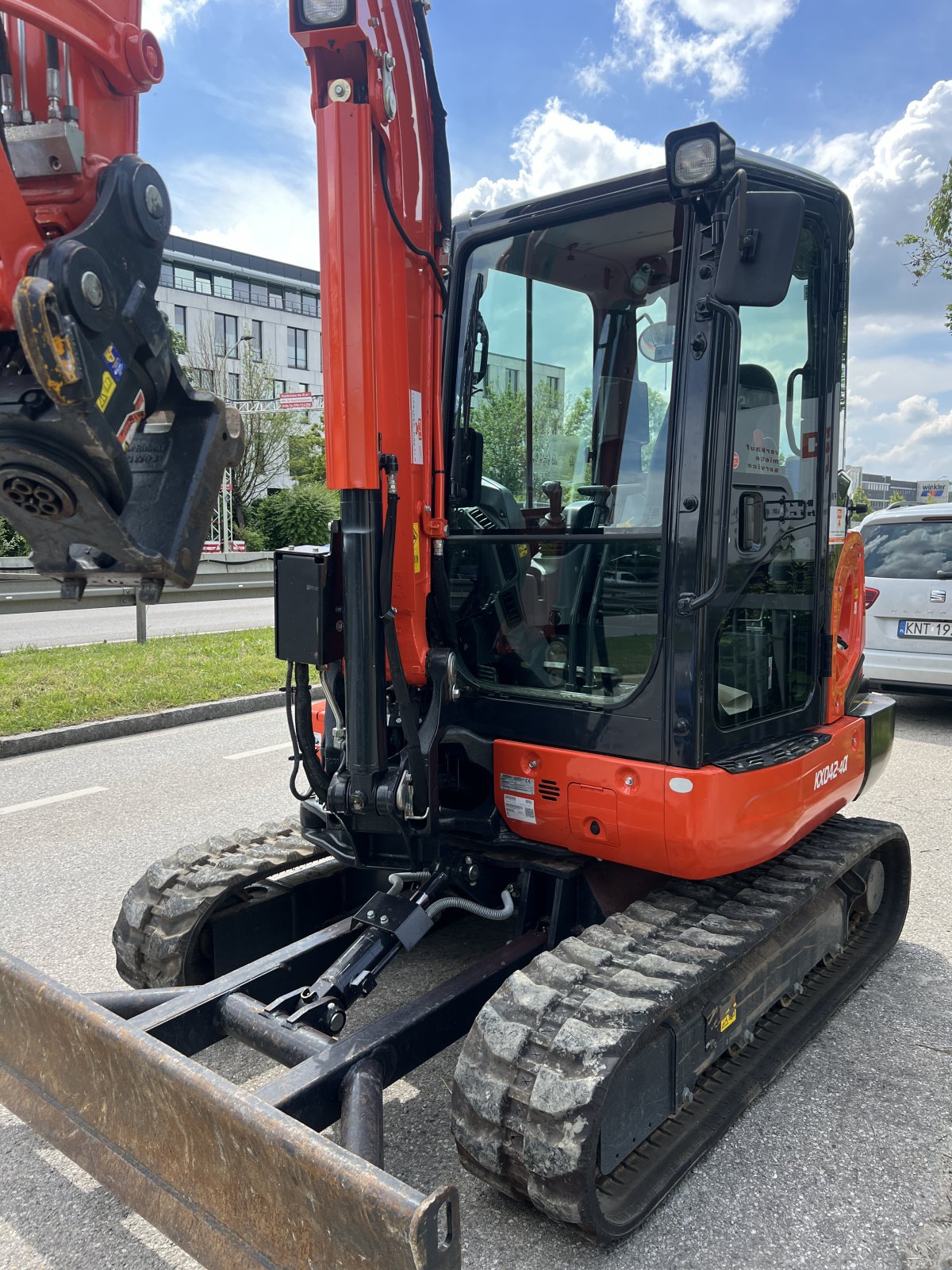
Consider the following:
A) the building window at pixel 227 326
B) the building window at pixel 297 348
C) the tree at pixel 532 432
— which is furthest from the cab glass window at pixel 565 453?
the building window at pixel 297 348

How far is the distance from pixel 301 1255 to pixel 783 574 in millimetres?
2356

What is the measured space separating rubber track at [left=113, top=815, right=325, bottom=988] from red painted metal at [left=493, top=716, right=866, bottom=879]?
3.13ft

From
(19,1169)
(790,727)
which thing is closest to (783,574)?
(790,727)

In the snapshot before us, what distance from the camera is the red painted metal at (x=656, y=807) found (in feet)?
8.62

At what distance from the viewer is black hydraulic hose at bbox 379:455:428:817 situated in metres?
2.72

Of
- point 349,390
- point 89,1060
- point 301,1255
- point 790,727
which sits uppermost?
point 349,390

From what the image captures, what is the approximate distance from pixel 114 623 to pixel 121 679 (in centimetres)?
691

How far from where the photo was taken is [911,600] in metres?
7.86

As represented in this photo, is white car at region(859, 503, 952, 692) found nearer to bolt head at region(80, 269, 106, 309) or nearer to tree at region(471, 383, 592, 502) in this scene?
tree at region(471, 383, 592, 502)

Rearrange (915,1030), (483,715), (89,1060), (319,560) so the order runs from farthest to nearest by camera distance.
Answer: (915,1030) < (483,715) < (319,560) < (89,1060)

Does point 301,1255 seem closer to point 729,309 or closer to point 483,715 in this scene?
point 483,715

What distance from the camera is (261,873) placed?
3346 millimetres

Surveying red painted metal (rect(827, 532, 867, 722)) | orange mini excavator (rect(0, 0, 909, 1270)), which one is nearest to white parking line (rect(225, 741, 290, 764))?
orange mini excavator (rect(0, 0, 909, 1270))

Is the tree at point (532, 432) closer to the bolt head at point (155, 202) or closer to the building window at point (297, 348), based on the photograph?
the bolt head at point (155, 202)
